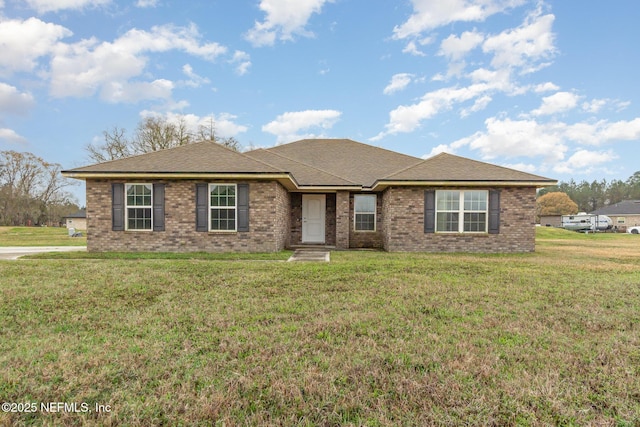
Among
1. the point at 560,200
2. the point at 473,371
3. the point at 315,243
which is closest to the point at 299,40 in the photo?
the point at 315,243

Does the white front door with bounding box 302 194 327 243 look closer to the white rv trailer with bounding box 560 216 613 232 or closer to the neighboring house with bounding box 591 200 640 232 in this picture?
the white rv trailer with bounding box 560 216 613 232

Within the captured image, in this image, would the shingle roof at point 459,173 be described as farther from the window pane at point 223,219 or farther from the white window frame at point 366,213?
the window pane at point 223,219

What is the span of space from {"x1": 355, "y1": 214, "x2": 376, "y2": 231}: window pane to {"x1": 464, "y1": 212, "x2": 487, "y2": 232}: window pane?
363 cm

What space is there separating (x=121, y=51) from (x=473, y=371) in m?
15.0

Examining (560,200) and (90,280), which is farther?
(560,200)

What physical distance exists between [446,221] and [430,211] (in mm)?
749

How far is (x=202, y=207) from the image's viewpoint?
11.0m

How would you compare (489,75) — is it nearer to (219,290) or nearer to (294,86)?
(294,86)

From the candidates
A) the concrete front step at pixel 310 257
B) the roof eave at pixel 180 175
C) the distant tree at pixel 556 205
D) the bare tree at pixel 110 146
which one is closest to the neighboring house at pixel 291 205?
the roof eave at pixel 180 175

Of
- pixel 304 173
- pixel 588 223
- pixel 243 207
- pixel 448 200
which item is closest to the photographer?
pixel 243 207

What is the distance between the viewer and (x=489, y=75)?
15398 mm

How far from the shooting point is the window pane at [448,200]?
469 inches

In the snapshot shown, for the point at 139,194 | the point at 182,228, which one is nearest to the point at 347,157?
the point at 182,228

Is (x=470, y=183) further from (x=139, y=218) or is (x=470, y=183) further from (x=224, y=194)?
(x=139, y=218)
